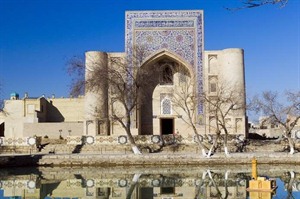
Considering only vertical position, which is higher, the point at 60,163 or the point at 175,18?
the point at 175,18

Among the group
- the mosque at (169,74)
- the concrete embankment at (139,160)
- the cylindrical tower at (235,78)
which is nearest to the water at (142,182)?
the concrete embankment at (139,160)

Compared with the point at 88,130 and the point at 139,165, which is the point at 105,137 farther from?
the point at 139,165

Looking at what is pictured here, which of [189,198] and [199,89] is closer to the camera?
[189,198]

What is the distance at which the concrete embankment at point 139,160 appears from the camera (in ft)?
61.7

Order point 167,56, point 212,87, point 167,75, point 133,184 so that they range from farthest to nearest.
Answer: point 167,75 < point 167,56 < point 212,87 < point 133,184

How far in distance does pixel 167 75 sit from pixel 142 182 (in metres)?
14.5

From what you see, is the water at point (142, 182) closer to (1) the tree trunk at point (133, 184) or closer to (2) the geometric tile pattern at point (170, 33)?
(1) the tree trunk at point (133, 184)

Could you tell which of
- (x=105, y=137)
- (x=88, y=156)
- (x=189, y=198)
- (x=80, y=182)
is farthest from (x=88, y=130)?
(x=189, y=198)

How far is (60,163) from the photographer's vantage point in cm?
1930

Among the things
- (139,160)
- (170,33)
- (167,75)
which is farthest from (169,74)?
(139,160)

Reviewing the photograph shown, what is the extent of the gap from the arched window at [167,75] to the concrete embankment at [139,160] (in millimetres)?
8789

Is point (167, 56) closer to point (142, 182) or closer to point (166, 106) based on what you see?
point (166, 106)

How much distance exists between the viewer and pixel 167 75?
90.4 ft

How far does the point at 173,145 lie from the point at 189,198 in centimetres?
1168
